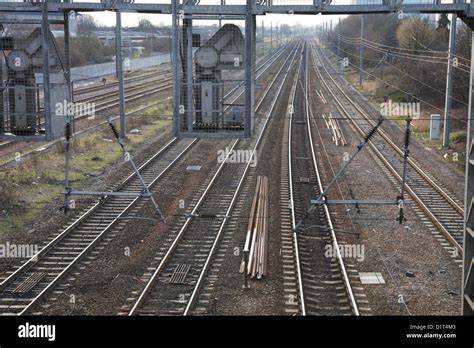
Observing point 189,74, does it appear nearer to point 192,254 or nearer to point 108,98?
point 192,254

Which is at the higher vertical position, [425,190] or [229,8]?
[229,8]

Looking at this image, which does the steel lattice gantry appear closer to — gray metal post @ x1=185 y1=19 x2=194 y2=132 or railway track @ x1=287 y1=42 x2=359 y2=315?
gray metal post @ x1=185 y1=19 x2=194 y2=132

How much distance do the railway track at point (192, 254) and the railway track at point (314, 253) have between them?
1.45 meters

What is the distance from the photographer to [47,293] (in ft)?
31.1

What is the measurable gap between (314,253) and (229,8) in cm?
449

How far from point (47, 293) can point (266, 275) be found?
3.33m

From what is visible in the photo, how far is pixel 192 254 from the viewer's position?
→ 37.1 ft

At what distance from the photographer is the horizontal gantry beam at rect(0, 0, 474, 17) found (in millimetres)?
9273

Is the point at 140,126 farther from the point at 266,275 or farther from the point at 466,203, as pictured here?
the point at 466,203

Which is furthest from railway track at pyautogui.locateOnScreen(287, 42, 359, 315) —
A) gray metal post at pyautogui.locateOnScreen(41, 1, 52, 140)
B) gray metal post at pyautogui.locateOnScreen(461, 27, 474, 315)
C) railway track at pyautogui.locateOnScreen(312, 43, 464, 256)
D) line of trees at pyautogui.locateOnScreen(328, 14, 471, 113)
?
line of trees at pyautogui.locateOnScreen(328, 14, 471, 113)

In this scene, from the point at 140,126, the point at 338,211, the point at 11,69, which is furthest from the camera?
the point at 140,126

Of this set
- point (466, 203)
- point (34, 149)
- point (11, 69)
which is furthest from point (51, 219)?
point (466, 203)

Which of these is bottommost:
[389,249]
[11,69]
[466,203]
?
[389,249]

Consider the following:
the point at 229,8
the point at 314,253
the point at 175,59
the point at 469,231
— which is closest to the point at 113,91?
the point at 314,253
